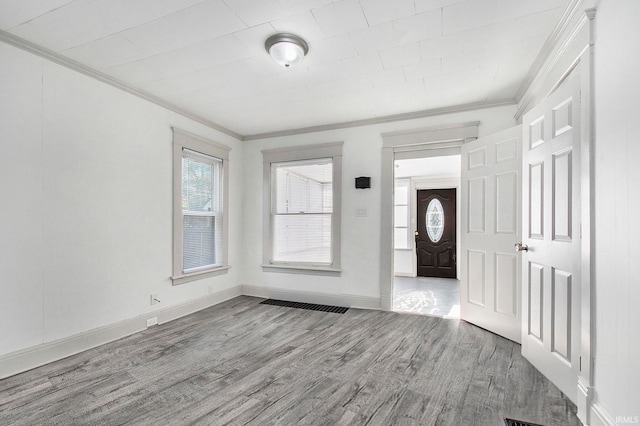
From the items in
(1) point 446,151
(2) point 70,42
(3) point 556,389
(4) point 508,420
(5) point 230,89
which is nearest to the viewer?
(4) point 508,420

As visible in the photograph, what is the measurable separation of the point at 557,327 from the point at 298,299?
309 centimetres

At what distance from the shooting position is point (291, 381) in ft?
7.20

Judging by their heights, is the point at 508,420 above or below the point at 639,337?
below

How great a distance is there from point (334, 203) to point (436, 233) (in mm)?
3699

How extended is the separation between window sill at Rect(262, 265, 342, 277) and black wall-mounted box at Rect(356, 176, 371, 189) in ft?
3.96

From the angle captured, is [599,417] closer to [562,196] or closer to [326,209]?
[562,196]

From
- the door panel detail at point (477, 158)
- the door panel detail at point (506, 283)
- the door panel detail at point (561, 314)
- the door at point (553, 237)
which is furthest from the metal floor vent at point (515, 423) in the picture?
the door panel detail at point (477, 158)

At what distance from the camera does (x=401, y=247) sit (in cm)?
703

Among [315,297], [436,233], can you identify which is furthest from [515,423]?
[436,233]

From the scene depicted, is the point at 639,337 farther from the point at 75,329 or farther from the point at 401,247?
the point at 401,247

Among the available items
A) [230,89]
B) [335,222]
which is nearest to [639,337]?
[335,222]

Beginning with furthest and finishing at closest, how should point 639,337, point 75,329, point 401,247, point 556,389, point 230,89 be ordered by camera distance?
1. point 401,247
2. point 230,89
3. point 75,329
4. point 556,389
5. point 639,337

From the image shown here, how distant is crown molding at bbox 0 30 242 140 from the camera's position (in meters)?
2.25

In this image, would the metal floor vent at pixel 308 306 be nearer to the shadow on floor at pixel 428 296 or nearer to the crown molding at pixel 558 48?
the shadow on floor at pixel 428 296
